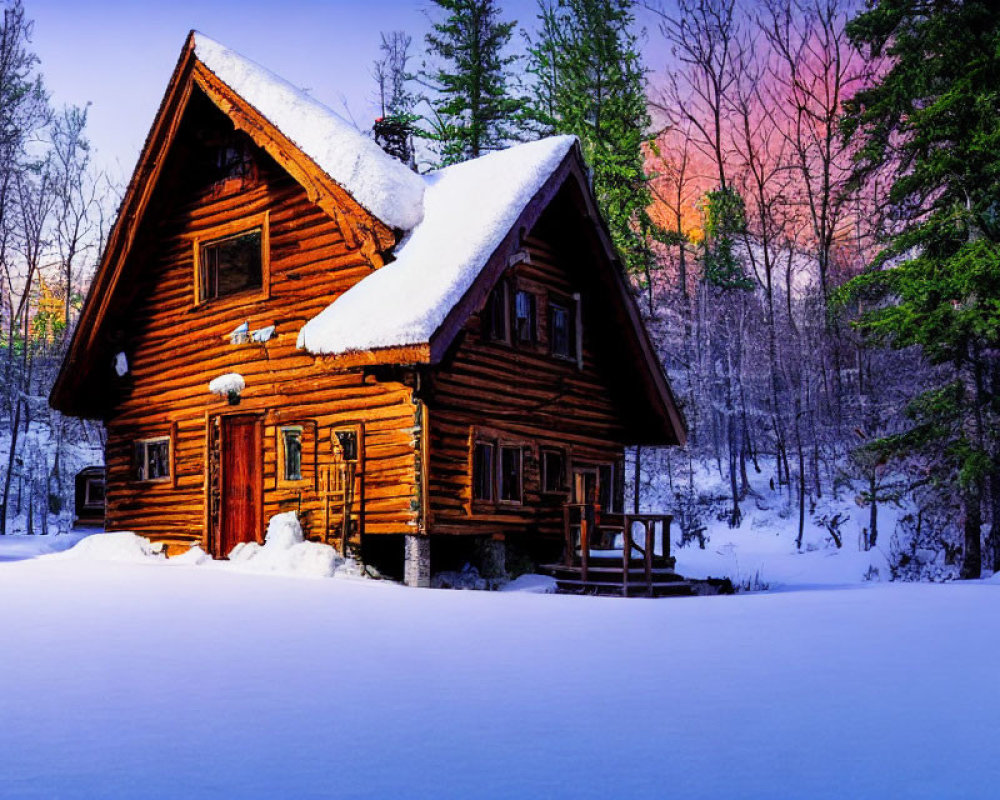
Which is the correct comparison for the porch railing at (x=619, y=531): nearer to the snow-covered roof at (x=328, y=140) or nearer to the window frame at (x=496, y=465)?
the window frame at (x=496, y=465)

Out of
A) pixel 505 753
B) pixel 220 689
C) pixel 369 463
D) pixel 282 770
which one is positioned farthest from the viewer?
pixel 369 463

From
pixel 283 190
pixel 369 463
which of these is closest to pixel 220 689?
pixel 369 463

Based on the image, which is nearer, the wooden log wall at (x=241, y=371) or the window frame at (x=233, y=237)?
the wooden log wall at (x=241, y=371)

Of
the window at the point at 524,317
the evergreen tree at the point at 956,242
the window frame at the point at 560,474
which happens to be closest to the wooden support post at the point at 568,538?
the window frame at the point at 560,474

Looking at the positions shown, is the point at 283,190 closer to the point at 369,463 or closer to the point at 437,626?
the point at 369,463

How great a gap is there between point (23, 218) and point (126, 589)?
31.7 m

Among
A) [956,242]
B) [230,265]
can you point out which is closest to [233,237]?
[230,265]

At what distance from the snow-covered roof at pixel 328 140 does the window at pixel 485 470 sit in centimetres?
415

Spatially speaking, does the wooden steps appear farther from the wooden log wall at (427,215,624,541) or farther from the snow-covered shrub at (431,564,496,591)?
the wooden log wall at (427,215,624,541)

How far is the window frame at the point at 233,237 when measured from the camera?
61.6 feet

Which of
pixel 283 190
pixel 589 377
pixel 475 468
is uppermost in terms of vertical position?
pixel 283 190

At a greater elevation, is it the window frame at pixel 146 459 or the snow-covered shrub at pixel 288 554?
the window frame at pixel 146 459

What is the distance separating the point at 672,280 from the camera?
A: 4903 centimetres

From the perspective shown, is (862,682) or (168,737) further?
(862,682)
